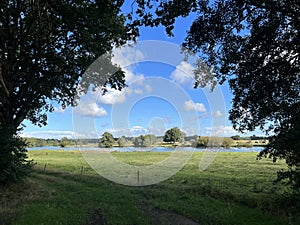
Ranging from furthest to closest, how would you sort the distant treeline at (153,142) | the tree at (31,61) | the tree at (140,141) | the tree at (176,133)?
the tree at (140,141), the tree at (176,133), the distant treeline at (153,142), the tree at (31,61)

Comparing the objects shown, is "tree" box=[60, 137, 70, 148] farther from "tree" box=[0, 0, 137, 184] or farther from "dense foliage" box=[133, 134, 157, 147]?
"tree" box=[0, 0, 137, 184]

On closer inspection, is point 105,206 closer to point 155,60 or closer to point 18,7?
point 18,7

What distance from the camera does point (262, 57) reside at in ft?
36.3

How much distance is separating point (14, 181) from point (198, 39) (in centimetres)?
1374

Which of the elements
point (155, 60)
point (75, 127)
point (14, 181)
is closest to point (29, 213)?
point (14, 181)

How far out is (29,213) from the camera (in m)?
9.01

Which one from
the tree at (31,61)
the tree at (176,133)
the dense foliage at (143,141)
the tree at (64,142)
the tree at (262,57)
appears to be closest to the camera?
the tree at (262,57)

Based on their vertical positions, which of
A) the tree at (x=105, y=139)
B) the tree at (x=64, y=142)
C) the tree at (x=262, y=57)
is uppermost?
the tree at (x=262, y=57)

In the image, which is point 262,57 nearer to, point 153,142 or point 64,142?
point 153,142

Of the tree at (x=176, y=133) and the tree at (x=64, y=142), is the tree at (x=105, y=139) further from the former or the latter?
the tree at (x=64, y=142)

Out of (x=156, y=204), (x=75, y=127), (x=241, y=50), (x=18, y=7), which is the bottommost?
(x=156, y=204)

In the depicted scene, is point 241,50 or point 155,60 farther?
point 155,60

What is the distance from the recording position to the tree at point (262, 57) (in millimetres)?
10289

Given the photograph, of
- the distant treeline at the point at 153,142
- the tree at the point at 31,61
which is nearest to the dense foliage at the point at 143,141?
the distant treeline at the point at 153,142
